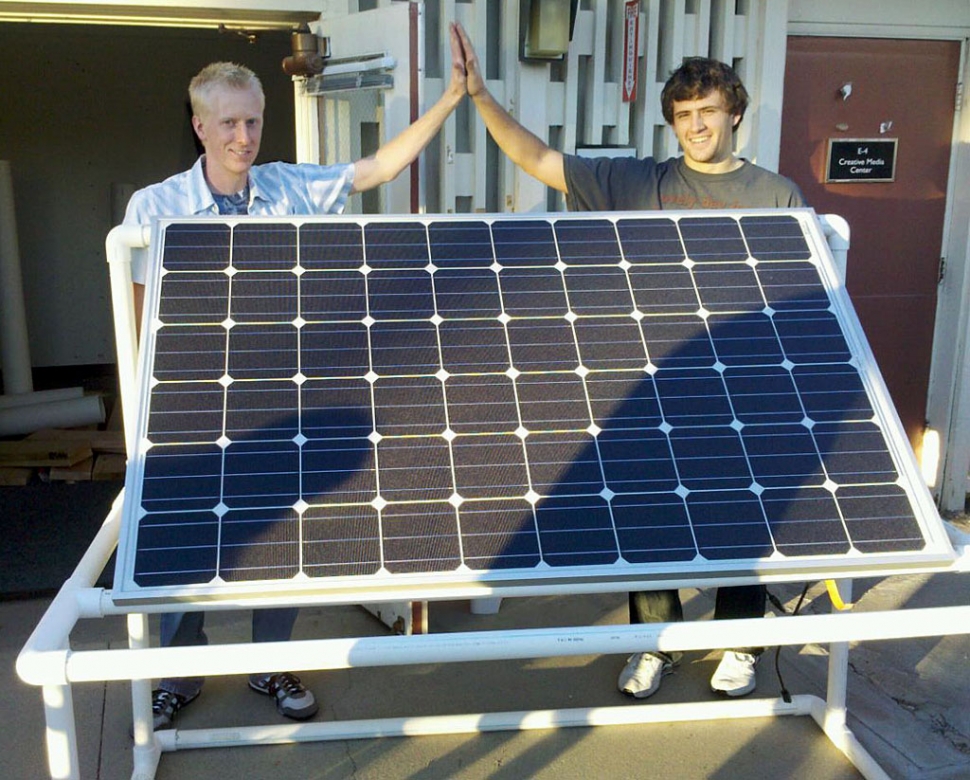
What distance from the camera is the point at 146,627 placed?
2965 millimetres

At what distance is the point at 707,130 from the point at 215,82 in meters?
1.62

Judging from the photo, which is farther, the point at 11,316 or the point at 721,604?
the point at 11,316

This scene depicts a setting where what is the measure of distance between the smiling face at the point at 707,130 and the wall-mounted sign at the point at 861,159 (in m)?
2.19

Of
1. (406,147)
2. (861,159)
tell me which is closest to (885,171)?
(861,159)

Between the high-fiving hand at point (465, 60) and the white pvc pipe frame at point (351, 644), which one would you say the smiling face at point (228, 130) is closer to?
the high-fiving hand at point (465, 60)

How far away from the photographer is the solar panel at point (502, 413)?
2.17 metres

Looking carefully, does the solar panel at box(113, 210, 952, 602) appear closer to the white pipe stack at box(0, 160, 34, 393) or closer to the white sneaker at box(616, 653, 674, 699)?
the white sneaker at box(616, 653, 674, 699)

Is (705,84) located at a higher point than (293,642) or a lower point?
higher

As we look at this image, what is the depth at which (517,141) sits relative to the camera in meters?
3.53

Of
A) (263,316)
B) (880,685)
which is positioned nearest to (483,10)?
(263,316)

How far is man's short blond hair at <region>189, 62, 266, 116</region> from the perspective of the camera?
305 centimetres

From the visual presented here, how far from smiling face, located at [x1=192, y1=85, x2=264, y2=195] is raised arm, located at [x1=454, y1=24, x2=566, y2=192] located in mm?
754

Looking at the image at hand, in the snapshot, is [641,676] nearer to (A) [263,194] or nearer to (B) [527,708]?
(B) [527,708]

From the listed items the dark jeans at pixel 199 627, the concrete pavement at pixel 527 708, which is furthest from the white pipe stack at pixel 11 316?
the dark jeans at pixel 199 627
